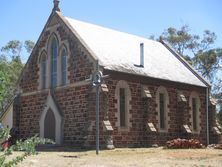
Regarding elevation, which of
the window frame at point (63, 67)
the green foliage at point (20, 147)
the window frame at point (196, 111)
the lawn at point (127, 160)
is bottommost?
the lawn at point (127, 160)

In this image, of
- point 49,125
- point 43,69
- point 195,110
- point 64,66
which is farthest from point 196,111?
point 43,69

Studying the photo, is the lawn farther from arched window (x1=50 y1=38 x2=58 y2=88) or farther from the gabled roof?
arched window (x1=50 y1=38 x2=58 y2=88)

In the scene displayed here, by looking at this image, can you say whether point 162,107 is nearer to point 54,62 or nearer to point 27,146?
point 54,62

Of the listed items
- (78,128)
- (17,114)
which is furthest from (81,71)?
(17,114)

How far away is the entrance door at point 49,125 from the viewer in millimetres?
26275

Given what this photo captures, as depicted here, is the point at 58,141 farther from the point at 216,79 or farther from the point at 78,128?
the point at 216,79

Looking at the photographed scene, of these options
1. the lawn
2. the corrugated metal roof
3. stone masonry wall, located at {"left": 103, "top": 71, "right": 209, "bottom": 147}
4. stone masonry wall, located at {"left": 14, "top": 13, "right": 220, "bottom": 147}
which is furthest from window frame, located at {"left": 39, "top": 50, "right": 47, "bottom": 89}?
the lawn

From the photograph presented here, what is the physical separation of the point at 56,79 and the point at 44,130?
358cm

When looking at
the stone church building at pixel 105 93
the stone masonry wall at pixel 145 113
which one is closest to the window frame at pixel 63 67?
the stone church building at pixel 105 93

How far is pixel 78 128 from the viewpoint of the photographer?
24.2m

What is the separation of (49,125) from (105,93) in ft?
19.2

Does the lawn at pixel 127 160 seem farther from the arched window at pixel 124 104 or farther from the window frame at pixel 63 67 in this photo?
the window frame at pixel 63 67

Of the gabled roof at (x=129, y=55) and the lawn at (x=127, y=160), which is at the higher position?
the gabled roof at (x=129, y=55)

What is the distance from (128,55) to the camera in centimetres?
2752
